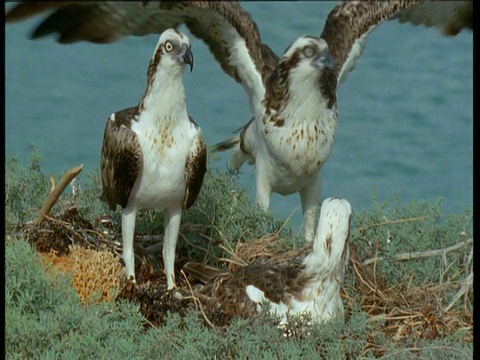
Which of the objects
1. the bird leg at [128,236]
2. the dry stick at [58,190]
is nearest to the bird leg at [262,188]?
the bird leg at [128,236]

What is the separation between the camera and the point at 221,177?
18.5 ft

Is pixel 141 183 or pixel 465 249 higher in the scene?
pixel 141 183

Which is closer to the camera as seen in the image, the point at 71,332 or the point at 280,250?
the point at 71,332

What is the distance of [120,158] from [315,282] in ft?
2.80

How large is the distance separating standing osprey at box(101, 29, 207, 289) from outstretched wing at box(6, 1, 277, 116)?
464 millimetres

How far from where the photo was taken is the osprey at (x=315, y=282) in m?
4.46

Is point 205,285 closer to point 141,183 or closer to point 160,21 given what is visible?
point 141,183

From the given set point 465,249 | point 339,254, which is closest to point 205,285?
point 339,254

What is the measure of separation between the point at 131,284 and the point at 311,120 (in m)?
1.03

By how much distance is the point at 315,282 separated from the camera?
14.7 ft

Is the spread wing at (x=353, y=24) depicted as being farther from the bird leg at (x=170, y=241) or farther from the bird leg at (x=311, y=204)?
the bird leg at (x=170, y=241)

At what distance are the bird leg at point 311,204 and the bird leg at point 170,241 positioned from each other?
0.72 metres

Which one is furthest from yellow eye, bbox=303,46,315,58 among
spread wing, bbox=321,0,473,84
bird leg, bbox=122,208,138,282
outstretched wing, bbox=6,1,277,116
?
bird leg, bbox=122,208,138,282

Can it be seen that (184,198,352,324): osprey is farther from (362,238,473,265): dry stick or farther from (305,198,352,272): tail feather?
(362,238,473,265): dry stick
